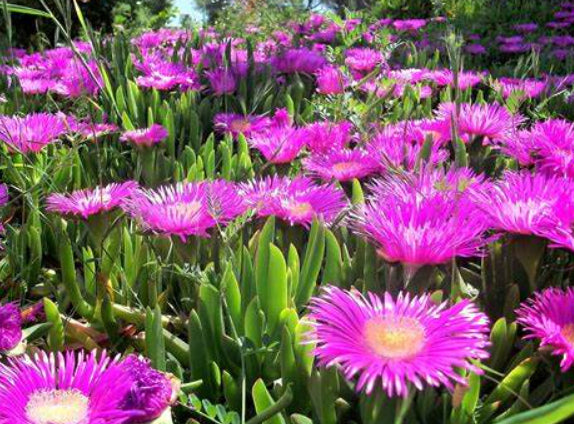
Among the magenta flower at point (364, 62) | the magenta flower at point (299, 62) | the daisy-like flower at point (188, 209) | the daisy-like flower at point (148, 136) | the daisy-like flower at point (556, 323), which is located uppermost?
the daisy-like flower at point (188, 209)

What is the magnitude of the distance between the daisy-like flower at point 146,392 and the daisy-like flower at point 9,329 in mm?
194

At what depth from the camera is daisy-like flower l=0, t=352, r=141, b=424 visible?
537 millimetres

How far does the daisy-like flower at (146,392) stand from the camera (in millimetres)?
565

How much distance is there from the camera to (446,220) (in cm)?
72

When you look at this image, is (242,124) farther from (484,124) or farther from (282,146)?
(484,124)

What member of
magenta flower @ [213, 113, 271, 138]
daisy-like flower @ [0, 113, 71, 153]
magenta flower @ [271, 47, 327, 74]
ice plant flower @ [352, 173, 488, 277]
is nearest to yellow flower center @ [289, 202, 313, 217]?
ice plant flower @ [352, 173, 488, 277]

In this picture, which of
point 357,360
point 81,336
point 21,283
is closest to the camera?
point 357,360

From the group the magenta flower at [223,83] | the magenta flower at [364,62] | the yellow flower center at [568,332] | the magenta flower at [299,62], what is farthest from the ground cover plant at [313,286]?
the magenta flower at [299,62]

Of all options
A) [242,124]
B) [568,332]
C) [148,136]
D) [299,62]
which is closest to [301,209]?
[568,332]

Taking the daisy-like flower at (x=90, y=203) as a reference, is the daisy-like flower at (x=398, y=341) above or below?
above

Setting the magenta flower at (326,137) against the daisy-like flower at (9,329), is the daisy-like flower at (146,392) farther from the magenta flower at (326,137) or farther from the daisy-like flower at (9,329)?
the magenta flower at (326,137)

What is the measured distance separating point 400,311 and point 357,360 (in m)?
0.11

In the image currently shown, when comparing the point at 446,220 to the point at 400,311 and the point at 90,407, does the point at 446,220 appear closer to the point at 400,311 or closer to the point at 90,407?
the point at 400,311

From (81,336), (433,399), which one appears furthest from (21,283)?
(433,399)
